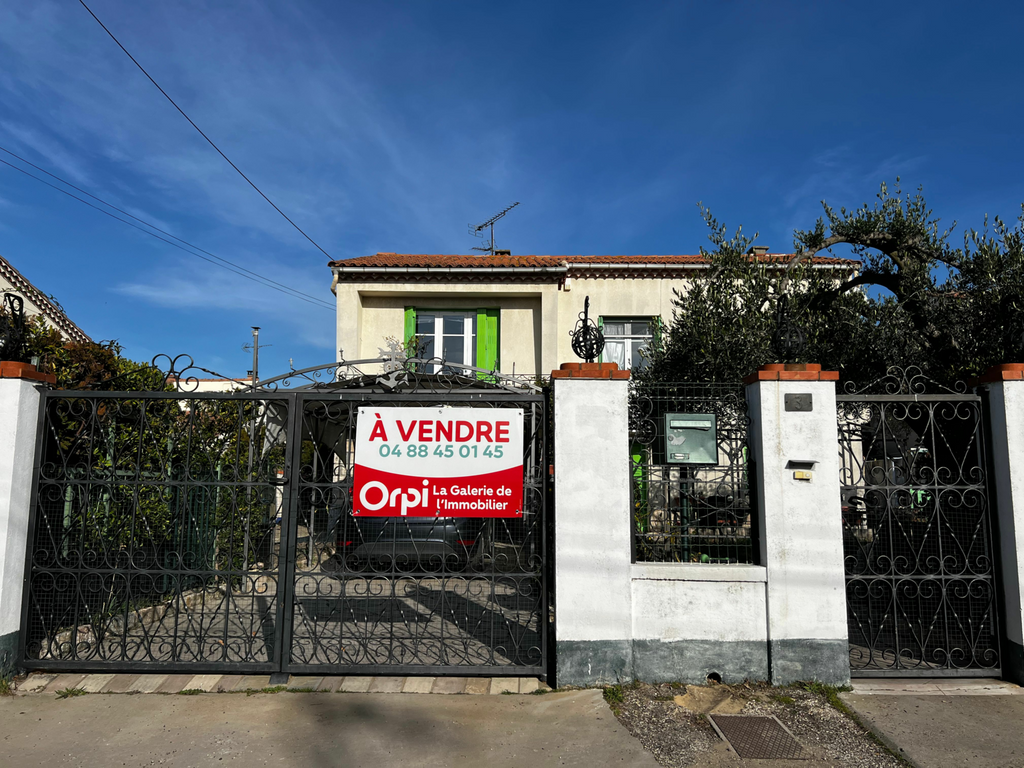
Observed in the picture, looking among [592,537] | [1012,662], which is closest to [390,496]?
[592,537]

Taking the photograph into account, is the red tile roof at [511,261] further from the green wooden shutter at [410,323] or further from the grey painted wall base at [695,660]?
the grey painted wall base at [695,660]

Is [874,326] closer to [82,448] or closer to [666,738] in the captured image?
[666,738]

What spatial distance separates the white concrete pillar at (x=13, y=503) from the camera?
493cm

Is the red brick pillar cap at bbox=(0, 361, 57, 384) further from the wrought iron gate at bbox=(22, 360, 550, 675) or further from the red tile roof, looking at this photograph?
the red tile roof

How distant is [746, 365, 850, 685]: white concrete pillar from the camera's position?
4.91 meters

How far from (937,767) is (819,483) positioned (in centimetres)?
201

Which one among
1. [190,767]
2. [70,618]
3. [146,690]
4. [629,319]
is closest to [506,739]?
[190,767]

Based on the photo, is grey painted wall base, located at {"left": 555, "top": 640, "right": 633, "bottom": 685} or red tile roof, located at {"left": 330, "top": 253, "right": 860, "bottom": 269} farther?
red tile roof, located at {"left": 330, "top": 253, "right": 860, "bottom": 269}

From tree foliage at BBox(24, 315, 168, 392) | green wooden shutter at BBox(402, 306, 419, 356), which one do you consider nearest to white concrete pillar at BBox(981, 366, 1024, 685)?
tree foliage at BBox(24, 315, 168, 392)

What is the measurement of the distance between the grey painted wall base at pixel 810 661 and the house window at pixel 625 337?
28.5ft

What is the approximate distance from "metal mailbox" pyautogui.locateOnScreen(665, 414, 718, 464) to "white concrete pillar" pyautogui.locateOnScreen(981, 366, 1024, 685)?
7.89ft

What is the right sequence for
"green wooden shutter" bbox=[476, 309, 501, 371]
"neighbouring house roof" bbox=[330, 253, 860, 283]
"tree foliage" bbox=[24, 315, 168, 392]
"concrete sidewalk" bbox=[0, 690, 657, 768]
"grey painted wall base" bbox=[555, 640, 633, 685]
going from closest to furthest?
"concrete sidewalk" bbox=[0, 690, 657, 768]
"grey painted wall base" bbox=[555, 640, 633, 685]
"tree foliage" bbox=[24, 315, 168, 392]
"neighbouring house roof" bbox=[330, 253, 860, 283]
"green wooden shutter" bbox=[476, 309, 501, 371]

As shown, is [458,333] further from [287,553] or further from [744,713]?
[744,713]

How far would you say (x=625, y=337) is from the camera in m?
13.4
